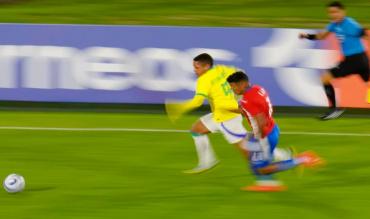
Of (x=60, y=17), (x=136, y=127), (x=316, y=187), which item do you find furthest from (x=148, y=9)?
(x=316, y=187)

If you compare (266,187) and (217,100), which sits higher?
(217,100)

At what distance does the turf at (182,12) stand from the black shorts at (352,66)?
721 centimetres

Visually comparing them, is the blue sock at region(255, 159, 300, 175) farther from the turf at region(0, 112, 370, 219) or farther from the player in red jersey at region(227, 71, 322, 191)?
the turf at region(0, 112, 370, 219)

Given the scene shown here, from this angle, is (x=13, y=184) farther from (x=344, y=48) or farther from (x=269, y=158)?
(x=344, y=48)

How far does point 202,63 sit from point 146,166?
1.98 meters

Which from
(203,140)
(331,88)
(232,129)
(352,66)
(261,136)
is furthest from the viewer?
(331,88)

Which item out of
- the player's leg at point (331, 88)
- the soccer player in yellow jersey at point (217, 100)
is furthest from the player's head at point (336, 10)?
the soccer player in yellow jersey at point (217, 100)

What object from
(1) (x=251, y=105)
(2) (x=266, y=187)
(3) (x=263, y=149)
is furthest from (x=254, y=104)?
(2) (x=266, y=187)

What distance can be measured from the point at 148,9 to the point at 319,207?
15656mm

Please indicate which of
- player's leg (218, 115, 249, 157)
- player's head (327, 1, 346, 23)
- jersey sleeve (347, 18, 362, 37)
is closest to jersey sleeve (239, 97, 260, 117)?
player's leg (218, 115, 249, 157)

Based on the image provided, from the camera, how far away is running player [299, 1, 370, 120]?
1464cm

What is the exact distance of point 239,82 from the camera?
10.1 m

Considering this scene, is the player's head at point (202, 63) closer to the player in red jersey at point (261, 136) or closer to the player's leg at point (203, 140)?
the player's leg at point (203, 140)

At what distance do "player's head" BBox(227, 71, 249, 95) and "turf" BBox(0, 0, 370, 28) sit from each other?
1256 centimetres
